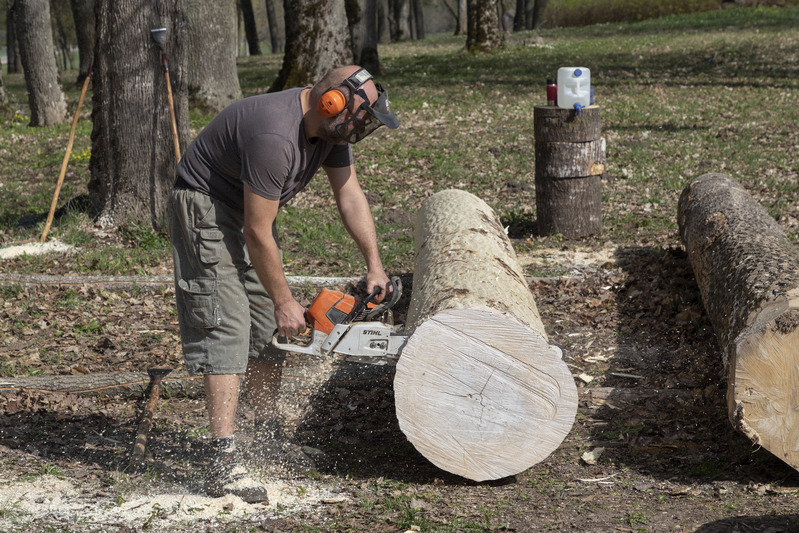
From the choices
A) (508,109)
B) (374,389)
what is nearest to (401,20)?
(508,109)

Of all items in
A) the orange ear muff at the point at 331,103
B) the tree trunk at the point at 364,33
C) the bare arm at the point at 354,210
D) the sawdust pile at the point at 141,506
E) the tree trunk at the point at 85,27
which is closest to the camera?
the orange ear muff at the point at 331,103

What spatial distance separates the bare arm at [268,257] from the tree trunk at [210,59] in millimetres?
9214

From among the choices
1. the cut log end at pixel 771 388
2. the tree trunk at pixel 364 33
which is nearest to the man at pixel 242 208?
Answer: the cut log end at pixel 771 388

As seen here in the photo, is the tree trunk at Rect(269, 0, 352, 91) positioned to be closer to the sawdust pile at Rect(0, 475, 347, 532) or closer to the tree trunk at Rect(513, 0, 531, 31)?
the sawdust pile at Rect(0, 475, 347, 532)

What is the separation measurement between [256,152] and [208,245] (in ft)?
1.91

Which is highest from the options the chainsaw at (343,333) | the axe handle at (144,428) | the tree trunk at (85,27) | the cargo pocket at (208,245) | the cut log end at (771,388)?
the tree trunk at (85,27)

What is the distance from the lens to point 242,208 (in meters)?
3.74

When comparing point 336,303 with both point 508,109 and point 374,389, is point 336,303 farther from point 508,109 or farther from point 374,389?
point 508,109

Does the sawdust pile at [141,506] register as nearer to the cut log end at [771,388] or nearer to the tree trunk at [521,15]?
the cut log end at [771,388]

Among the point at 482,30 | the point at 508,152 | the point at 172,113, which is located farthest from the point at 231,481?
the point at 482,30

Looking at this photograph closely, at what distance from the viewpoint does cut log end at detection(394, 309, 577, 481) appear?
145 inches

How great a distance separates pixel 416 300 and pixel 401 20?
101 feet

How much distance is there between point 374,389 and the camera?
493 cm

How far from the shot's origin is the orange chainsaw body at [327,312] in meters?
3.64
